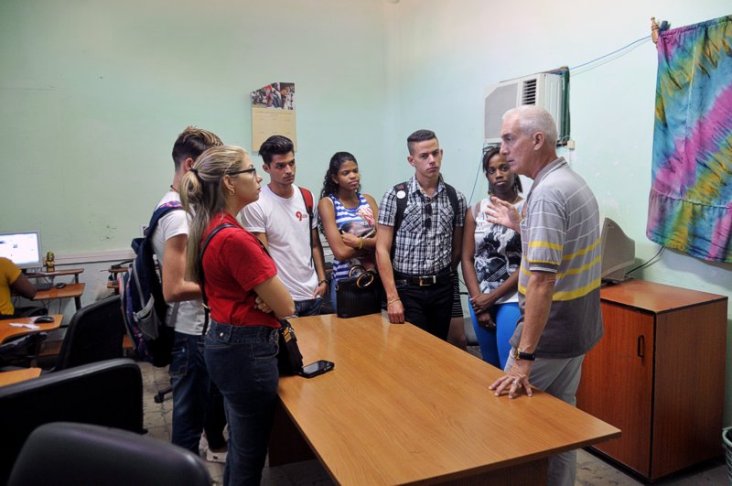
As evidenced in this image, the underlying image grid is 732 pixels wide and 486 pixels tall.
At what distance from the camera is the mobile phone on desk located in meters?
1.97

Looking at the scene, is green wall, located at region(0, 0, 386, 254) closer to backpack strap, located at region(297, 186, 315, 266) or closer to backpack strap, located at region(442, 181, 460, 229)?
backpack strap, located at region(297, 186, 315, 266)

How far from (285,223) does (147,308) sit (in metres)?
0.76

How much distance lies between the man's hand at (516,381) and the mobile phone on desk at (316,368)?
0.61 m

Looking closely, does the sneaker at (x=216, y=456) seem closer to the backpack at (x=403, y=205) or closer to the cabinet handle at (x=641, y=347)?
the backpack at (x=403, y=205)

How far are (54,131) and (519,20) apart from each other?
3.77 meters

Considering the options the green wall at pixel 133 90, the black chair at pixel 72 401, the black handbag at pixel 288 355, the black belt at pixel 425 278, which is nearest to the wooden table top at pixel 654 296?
the black belt at pixel 425 278

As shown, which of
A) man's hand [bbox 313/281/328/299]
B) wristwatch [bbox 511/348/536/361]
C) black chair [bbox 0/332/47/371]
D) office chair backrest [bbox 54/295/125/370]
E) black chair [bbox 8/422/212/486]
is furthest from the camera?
black chair [bbox 0/332/47/371]

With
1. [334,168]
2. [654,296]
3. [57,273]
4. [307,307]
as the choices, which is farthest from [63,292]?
[654,296]

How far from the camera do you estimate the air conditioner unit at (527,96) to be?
342 centimetres

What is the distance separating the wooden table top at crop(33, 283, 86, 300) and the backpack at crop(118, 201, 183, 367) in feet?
7.72

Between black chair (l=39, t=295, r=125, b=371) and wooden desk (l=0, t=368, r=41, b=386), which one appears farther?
black chair (l=39, t=295, r=125, b=371)

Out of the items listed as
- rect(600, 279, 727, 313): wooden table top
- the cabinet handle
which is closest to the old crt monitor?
rect(600, 279, 727, 313): wooden table top

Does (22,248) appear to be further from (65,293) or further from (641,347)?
(641,347)

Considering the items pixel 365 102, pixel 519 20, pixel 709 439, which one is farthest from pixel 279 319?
pixel 365 102
